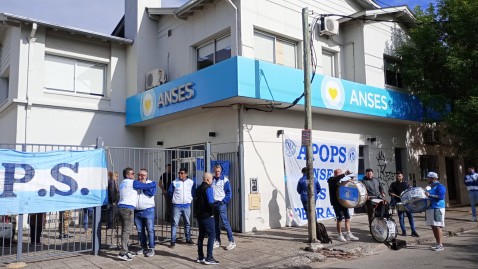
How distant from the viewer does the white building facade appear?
447 inches

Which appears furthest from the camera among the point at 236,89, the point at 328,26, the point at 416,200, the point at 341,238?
the point at 328,26

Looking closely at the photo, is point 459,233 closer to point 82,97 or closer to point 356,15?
point 356,15

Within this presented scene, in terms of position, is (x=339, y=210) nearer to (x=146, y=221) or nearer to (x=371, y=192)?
(x=371, y=192)

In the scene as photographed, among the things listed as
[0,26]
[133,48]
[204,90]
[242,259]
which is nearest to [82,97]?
[133,48]

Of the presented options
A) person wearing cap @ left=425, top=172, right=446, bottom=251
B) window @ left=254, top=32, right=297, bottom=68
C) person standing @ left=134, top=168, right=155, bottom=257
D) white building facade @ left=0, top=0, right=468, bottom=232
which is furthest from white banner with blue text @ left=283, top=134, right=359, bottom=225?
person standing @ left=134, top=168, right=155, bottom=257

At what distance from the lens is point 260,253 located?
8484 millimetres

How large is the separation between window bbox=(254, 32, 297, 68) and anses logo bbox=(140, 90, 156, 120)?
3.77 metres

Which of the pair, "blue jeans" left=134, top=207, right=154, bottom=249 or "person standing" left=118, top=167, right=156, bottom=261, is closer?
"person standing" left=118, top=167, right=156, bottom=261

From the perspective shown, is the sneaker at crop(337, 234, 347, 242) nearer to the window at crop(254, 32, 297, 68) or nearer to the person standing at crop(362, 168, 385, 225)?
the person standing at crop(362, 168, 385, 225)

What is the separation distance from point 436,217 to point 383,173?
22.6ft

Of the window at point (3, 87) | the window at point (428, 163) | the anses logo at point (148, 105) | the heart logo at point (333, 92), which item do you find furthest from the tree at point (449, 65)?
the window at point (3, 87)

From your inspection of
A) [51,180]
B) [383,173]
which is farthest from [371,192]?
[51,180]

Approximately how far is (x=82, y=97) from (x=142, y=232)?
8.08 metres

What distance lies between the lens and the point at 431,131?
696 inches
